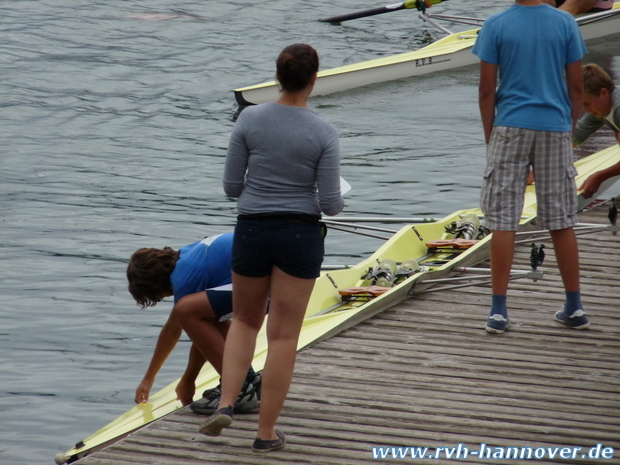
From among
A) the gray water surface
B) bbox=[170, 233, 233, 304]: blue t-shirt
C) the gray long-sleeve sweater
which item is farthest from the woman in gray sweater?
the gray water surface

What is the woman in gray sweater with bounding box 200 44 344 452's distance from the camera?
319 centimetres

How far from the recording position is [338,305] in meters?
5.82

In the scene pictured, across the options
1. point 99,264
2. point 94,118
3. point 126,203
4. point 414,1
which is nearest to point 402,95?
point 414,1

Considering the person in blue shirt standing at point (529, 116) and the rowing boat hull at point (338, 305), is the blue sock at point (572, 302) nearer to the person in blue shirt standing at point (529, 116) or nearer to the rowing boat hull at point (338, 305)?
the person in blue shirt standing at point (529, 116)

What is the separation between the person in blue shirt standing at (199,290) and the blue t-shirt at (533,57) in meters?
1.39

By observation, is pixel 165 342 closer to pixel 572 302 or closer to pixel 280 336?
pixel 280 336

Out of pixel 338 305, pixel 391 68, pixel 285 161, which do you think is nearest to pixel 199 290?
pixel 285 161

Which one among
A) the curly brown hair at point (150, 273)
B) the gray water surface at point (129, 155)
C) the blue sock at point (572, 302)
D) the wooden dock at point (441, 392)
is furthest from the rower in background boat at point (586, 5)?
the curly brown hair at point (150, 273)

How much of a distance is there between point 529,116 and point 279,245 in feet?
4.92

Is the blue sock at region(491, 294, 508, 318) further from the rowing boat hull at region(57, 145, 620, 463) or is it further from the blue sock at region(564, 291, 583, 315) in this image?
the rowing boat hull at region(57, 145, 620, 463)

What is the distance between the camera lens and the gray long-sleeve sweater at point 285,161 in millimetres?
3180

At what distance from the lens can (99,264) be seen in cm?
848

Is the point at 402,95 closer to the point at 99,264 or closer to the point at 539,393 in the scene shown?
the point at 99,264

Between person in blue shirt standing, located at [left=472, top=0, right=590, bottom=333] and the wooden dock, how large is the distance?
371 mm
